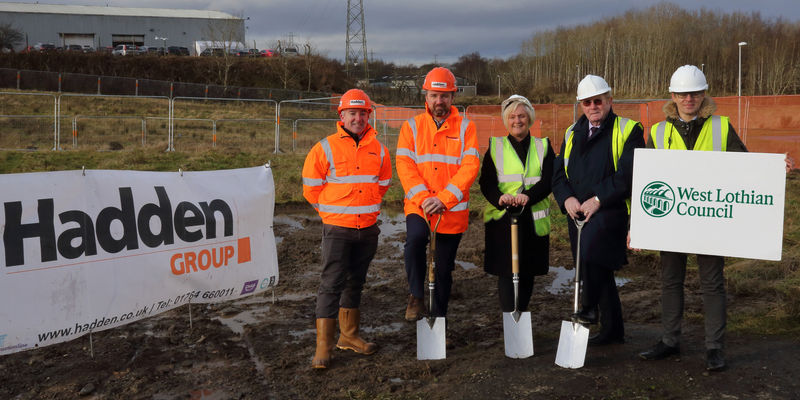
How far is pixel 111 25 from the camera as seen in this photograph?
7700 cm

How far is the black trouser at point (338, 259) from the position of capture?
17.2 ft

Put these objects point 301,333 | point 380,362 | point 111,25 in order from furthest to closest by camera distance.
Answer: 1. point 111,25
2. point 301,333
3. point 380,362

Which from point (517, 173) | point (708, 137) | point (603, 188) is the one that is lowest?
point (603, 188)

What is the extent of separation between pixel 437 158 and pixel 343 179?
804 millimetres

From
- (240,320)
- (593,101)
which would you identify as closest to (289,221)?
(240,320)

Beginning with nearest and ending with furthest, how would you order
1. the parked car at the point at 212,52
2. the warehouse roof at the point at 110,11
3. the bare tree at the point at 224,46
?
the bare tree at the point at 224,46
the parked car at the point at 212,52
the warehouse roof at the point at 110,11

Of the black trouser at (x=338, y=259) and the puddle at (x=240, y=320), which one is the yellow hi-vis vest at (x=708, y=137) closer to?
the black trouser at (x=338, y=259)

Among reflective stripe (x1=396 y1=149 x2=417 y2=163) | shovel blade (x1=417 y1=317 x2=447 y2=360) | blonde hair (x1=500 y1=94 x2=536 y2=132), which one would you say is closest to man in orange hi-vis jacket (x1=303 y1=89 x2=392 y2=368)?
reflective stripe (x1=396 y1=149 x2=417 y2=163)

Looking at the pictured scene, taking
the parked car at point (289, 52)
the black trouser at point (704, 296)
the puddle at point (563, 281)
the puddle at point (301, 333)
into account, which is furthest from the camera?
the parked car at point (289, 52)

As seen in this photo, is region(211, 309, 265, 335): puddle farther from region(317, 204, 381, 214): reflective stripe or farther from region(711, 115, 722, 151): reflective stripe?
region(711, 115, 722, 151): reflective stripe

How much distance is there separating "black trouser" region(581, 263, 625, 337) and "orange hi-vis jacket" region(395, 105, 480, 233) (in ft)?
3.45

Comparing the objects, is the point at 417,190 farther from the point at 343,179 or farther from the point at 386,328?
the point at 386,328

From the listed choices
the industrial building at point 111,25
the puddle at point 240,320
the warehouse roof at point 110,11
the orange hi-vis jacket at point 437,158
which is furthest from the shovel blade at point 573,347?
the warehouse roof at point 110,11

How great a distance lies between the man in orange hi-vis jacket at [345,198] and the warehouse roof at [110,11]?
3116 inches
